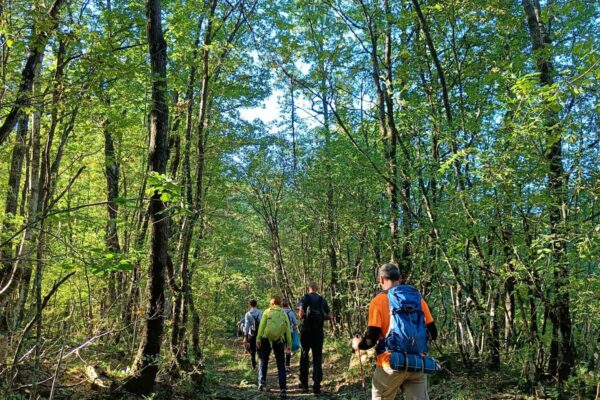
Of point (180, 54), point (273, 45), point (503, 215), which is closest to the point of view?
point (503, 215)

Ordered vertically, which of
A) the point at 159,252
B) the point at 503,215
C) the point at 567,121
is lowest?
the point at 159,252

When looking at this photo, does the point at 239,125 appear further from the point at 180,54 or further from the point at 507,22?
the point at 507,22

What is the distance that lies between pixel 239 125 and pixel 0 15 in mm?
10423

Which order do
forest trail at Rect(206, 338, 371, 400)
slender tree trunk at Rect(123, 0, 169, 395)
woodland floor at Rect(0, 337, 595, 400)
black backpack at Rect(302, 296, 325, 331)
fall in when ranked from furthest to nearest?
black backpack at Rect(302, 296, 325, 331)
forest trail at Rect(206, 338, 371, 400)
slender tree trunk at Rect(123, 0, 169, 395)
woodland floor at Rect(0, 337, 595, 400)

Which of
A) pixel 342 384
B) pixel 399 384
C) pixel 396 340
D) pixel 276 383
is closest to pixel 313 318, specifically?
pixel 342 384

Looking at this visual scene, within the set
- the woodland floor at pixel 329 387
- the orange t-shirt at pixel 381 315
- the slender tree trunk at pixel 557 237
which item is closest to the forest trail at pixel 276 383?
the woodland floor at pixel 329 387

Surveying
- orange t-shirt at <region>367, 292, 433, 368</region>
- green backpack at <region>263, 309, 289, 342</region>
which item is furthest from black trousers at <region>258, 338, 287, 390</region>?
orange t-shirt at <region>367, 292, 433, 368</region>

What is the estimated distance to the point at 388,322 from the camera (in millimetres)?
4512

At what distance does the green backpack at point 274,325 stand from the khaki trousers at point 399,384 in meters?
4.87

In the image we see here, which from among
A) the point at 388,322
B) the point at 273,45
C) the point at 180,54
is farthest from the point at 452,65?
the point at 388,322

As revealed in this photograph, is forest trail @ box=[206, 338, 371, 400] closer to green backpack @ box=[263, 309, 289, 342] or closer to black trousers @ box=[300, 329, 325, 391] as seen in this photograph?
black trousers @ box=[300, 329, 325, 391]

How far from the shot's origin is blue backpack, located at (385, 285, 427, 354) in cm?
430

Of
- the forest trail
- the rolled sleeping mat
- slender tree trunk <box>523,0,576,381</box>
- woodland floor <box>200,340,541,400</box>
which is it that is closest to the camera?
A: the rolled sleeping mat

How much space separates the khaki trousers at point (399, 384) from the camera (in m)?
4.40
